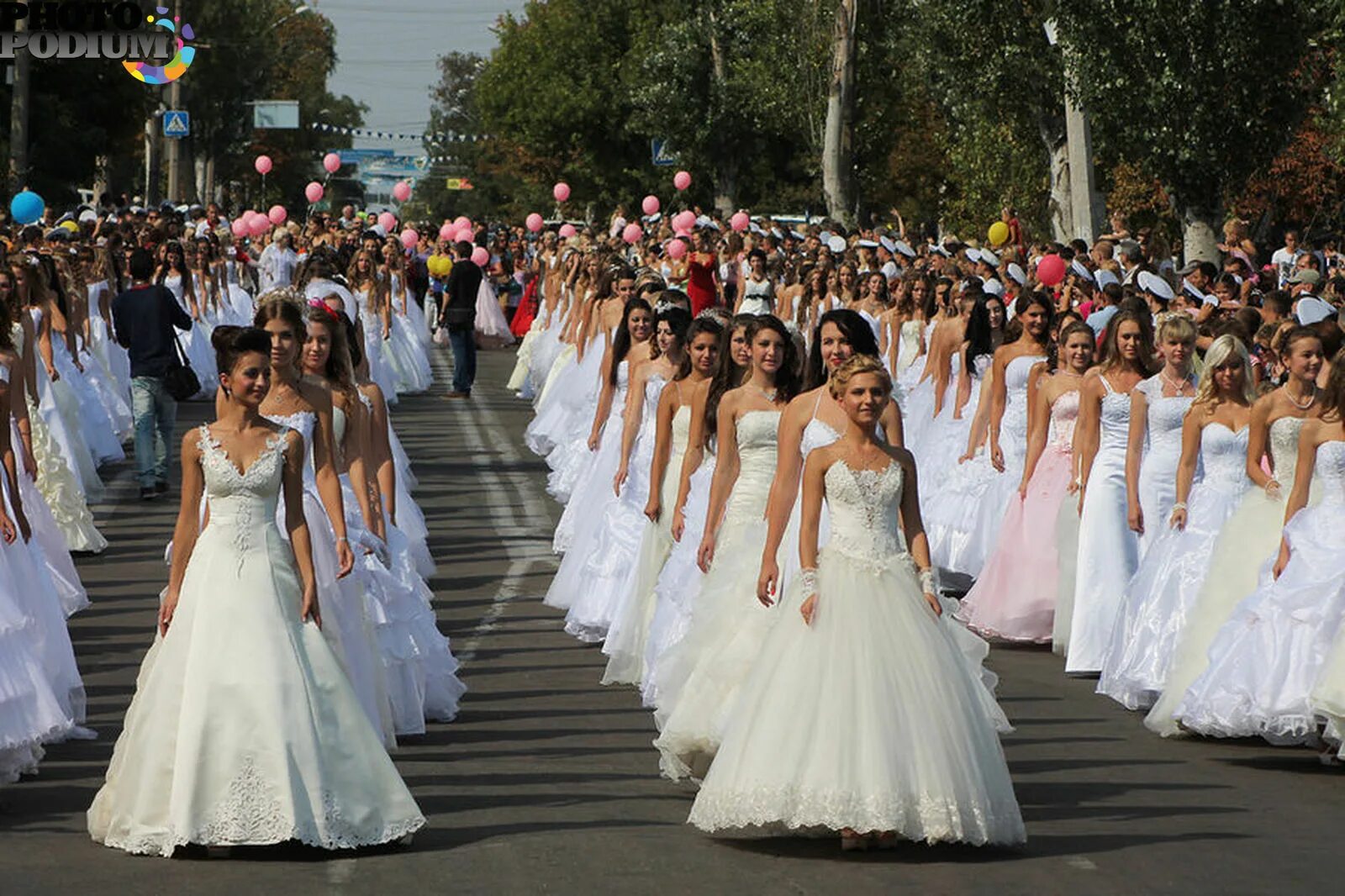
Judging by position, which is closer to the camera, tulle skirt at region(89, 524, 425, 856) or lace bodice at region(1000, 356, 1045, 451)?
tulle skirt at region(89, 524, 425, 856)

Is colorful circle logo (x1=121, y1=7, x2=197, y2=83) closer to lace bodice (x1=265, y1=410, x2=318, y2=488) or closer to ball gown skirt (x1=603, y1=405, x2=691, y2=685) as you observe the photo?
ball gown skirt (x1=603, y1=405, x2=691, y2=685)

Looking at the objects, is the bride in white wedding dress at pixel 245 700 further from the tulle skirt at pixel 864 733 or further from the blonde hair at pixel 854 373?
the blonde hair at pixel 854 373

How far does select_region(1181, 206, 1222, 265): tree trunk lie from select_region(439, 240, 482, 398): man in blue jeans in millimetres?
9392

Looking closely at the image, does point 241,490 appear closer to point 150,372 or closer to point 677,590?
point 677,590

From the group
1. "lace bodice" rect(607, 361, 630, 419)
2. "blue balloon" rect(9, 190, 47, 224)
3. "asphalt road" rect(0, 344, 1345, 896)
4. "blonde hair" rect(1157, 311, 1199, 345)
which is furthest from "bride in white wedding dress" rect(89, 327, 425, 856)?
"blue balloon" rect(9, 190, 47, 224)

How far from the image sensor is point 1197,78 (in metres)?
32.0

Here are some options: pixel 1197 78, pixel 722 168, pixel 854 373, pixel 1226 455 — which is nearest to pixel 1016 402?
pixel 1226 455

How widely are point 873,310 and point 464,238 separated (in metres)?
21.0

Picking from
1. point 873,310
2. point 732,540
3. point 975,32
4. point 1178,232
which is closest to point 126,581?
point 732,540

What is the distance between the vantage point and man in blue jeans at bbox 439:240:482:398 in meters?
A: 32.9

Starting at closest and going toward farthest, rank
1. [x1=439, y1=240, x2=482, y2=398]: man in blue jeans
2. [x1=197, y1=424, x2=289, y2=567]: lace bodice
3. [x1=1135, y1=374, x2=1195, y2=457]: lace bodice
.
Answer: [x1=197, y1=424, x2=289, y2=567]: lace bodice → [x1=1135, y1=374, x2=1195, y2=457]: lace bodice → [x1=439, y1=240, x2=482, y2=398]: man in blue jeans

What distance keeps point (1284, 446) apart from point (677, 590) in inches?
115

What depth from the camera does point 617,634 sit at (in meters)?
13.2

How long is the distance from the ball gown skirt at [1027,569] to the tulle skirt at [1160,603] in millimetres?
1952
